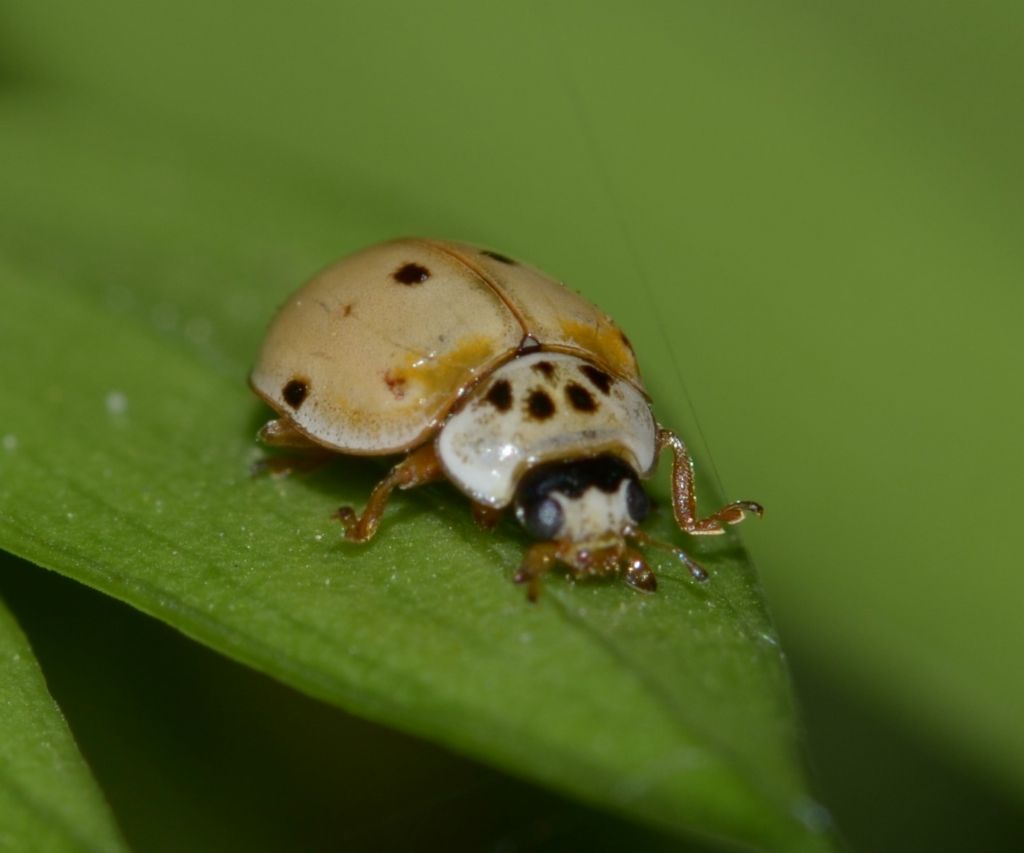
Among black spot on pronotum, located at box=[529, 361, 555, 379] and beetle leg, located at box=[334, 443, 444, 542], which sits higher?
black spot on pronotum, located at box=[529, 361, 555, 379]

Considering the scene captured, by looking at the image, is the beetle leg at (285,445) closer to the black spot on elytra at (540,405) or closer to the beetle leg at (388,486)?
the beetle leg at (388,486)

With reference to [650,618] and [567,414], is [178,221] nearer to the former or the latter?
[567,414]

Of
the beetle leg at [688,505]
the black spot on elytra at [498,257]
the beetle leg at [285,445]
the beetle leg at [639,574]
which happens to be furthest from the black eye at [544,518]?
the black spot on elytra at [498,257]

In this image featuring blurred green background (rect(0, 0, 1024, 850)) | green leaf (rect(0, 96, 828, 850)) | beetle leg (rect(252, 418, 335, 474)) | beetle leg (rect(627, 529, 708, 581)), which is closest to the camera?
green leaf (rect(0, 96, 828, 850))

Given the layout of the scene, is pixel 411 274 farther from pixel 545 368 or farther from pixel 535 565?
pixel 535 565

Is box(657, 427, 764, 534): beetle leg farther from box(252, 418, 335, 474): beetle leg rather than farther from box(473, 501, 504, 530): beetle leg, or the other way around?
box(252, 418, 335, 474): beetle leg

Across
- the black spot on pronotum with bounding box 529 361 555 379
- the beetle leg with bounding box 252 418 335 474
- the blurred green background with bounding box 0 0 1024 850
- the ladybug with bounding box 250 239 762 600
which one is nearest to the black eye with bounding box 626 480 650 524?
the ladybug with bounding box 250 239 762 600

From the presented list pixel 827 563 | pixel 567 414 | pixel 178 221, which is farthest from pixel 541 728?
pixel 178 221
